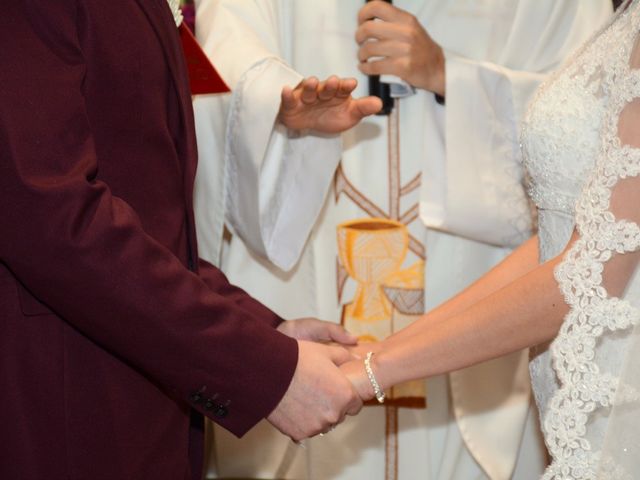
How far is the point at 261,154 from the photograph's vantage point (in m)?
2.82

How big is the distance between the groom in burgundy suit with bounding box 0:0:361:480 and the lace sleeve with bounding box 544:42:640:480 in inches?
20.0

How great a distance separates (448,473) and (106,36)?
5.78 ft

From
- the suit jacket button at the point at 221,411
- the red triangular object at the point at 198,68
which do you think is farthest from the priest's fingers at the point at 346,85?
the suit jacket button at the point at 221,411

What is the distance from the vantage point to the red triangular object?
231 cm

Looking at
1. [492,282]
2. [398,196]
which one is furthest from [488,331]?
[398,196]

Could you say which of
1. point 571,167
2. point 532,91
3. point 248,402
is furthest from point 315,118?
point 248,402

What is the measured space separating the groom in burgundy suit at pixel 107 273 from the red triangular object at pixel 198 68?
0.30 meters

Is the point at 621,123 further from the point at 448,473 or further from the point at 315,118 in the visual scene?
the point at 448,473

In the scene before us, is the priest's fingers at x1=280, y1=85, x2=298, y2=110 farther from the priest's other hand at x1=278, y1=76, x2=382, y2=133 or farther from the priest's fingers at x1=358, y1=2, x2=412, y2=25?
the priest's fingers at x1=358, y1=2, x2=412, y2=25

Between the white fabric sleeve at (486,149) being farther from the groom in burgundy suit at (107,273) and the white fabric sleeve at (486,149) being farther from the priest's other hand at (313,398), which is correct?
the groom in burgundy suit at (107,273)

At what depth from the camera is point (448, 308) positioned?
2475 millimetres

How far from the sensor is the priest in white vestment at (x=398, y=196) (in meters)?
2.91

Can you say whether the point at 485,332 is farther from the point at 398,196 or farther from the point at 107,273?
the point at 398,196

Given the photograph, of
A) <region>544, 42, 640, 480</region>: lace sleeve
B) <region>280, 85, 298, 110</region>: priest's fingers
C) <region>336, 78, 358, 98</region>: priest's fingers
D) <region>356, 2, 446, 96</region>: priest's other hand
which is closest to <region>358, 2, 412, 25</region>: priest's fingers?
<region>356, 2, 446, 96</region>: priest's other hand
